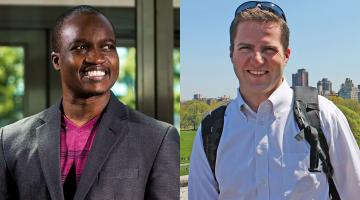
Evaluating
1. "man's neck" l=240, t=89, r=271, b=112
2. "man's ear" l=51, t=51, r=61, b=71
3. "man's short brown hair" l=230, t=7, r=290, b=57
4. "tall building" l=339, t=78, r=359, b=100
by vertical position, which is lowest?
"man's neck" l=240, t=89, r=271, b=112

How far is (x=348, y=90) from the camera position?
2598mm

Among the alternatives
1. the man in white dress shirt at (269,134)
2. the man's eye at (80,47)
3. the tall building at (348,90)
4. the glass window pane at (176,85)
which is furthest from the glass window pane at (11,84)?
the tall building at (348,90)

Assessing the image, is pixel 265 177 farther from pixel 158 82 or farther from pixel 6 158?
pixel 6 158

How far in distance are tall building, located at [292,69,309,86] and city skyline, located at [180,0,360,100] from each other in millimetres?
19

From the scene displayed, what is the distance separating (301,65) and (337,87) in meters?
0.19

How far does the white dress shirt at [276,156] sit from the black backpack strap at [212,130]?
0.03 m

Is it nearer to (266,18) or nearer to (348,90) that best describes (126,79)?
(266,18)

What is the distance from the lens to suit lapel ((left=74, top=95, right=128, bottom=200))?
2.57 metres

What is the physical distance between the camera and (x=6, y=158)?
264 centimetres

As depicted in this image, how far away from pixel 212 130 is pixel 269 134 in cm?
28

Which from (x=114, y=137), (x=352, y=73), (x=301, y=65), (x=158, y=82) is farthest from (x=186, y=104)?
(x=352, y=73)

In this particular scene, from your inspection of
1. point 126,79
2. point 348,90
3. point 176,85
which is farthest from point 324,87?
point 126,79

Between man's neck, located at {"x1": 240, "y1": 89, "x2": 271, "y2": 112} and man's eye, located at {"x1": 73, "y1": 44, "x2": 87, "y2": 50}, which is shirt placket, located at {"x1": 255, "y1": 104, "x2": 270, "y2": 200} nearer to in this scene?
man's neck, located at {"x1": 240, "y1": 89, "x2": 271, "y2": 112}

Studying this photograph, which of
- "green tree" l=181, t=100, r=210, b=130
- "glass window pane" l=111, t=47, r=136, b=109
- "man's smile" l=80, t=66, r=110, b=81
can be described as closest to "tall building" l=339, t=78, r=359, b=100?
"green tree" l=181, t=100, r=210, b=130
